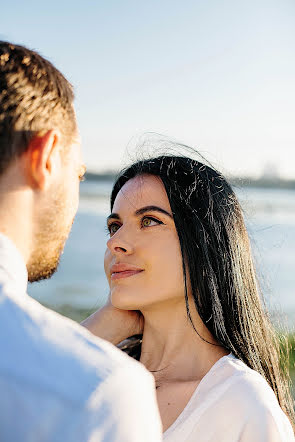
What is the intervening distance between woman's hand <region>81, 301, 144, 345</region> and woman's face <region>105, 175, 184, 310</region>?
34cm

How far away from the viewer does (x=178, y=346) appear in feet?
8.52

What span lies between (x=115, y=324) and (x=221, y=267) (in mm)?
→ 673

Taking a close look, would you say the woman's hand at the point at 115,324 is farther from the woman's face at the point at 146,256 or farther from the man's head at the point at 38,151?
the man's head at the point at 38,151

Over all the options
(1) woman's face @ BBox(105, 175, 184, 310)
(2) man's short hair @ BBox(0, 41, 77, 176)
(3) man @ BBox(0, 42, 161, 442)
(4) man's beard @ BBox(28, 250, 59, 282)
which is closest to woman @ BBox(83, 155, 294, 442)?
(1) woman's face @ BBox(105, 175, 184, 310)

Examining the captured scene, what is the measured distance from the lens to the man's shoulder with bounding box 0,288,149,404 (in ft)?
3.22

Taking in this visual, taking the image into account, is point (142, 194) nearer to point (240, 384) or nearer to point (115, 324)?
point (115, 324)

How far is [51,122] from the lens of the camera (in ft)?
5.06

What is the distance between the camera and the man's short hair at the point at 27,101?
144 cm

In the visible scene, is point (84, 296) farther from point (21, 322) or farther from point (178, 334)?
point (21, 322)

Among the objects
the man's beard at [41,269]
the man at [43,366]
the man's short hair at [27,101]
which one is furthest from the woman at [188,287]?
the man at [43,366]

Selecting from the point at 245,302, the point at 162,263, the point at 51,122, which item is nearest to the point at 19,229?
the point at 51,122

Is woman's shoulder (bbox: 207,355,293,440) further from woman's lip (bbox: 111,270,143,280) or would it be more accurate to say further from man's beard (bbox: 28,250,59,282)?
man's beard (bbox: 28,250,59,282)

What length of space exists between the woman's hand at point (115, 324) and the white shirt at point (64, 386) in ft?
6.07

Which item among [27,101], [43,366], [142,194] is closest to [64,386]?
[43,366]
